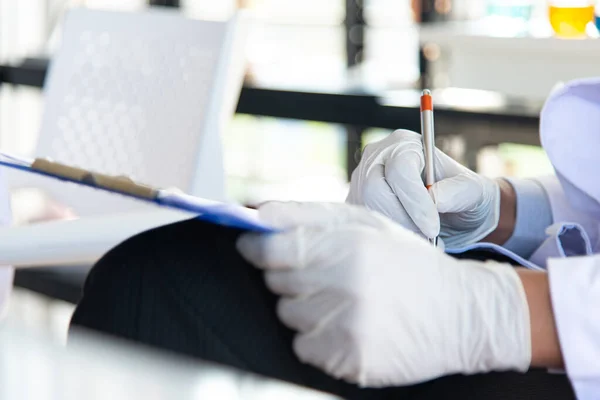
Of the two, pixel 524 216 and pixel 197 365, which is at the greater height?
pixel 197 365

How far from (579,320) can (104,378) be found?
541mm

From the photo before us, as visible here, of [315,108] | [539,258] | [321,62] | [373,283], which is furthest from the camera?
[321,62]

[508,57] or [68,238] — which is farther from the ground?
[508,57]

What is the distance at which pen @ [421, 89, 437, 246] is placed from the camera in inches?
33.9

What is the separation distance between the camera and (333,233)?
67cm

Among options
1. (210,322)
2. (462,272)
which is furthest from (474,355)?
(210,322)

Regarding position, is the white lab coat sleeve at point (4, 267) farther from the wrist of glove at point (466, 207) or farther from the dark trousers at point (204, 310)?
the wrist of glove at point (466, 207)

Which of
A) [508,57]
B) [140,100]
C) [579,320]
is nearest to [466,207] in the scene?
[579,320]

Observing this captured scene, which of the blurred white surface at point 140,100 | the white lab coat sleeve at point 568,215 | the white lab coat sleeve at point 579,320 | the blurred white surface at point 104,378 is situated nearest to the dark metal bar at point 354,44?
the blurred white surface at point 140,100

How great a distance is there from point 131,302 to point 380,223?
0.21 metres

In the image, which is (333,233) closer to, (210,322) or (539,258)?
(210,322)

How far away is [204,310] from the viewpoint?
0.69 m

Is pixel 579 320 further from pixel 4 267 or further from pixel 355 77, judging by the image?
pixel 355 77

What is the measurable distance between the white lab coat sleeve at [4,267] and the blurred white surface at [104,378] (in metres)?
0.81
